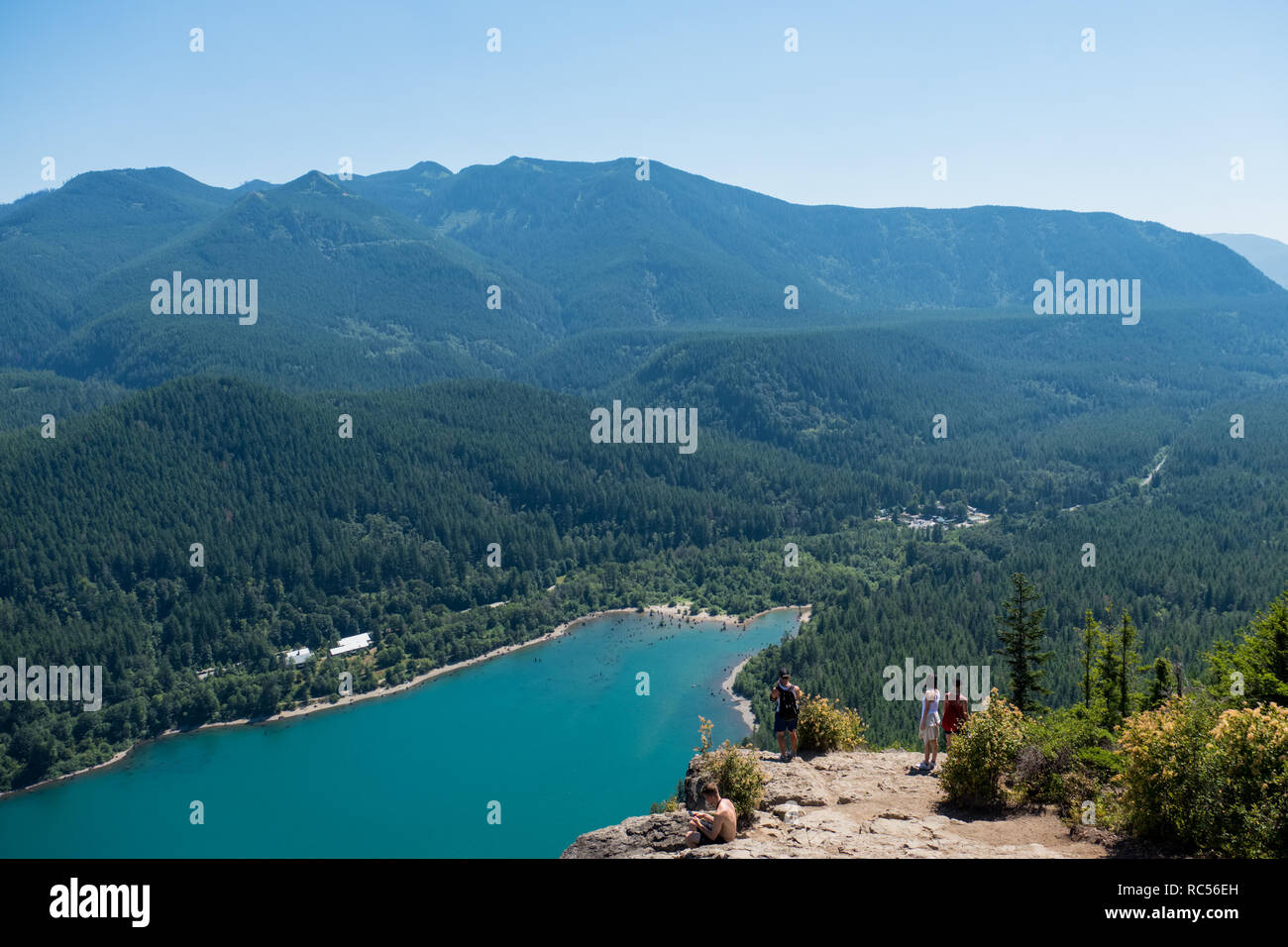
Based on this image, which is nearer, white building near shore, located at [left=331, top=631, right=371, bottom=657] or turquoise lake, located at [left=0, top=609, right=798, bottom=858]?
turquoise lake, located at [left=0, top=609, right=798, bottom=858]

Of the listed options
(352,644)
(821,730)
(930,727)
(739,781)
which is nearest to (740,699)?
(352,644)

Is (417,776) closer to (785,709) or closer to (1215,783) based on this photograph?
(785,709)

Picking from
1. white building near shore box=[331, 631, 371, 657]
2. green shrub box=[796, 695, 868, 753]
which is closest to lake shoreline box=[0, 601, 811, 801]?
white building near shore box=[331, 631, 371, 657]

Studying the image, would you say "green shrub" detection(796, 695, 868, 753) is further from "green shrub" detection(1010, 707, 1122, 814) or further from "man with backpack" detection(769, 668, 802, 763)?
"green shrub" detection(1010, 707, 1122, 814)

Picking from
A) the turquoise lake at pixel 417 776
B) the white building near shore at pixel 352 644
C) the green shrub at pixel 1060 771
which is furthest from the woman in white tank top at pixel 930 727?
the white building near shore at pixel 352 644

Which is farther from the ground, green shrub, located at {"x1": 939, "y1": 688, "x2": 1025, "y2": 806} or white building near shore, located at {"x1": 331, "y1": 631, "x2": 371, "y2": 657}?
green shrub, located at {"x1": 939, "y1": 688, "x2": 1025, "y2": 806}

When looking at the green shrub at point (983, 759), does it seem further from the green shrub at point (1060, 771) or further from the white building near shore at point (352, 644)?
the white building near shore at point (352, 644)
